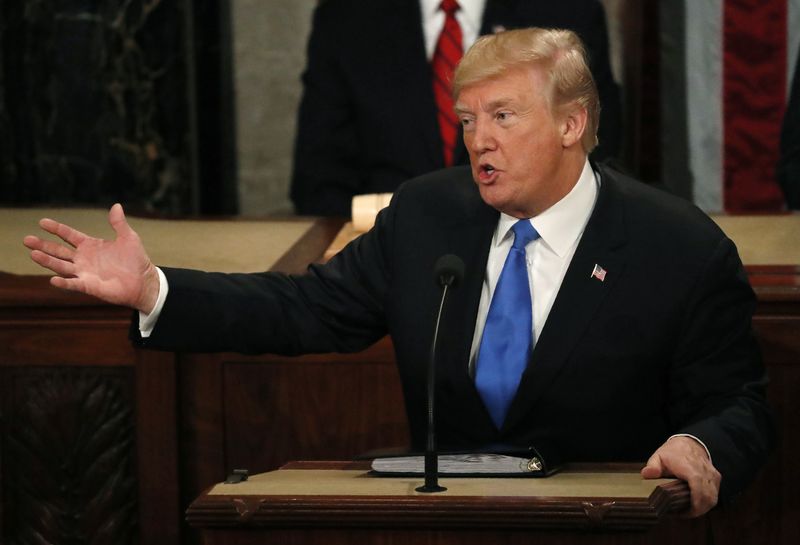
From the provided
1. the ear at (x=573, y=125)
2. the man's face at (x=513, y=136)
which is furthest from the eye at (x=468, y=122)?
the ear at (x=573, y=125)

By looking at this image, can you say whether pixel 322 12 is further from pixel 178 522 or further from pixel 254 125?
pixel 178 522

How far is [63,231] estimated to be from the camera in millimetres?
2373

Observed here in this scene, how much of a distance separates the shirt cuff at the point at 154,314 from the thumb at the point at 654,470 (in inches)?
34.3

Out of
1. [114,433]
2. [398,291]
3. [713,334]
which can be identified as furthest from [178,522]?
[713,334]

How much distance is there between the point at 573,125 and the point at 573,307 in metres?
0.33

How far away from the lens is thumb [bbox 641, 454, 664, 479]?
87.1 inches

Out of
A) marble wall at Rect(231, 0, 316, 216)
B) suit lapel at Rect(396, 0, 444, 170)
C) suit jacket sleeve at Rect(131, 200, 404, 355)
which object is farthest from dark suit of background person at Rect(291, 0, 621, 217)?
suit jacket sleeve at Rect(131, 200, 404, 355)

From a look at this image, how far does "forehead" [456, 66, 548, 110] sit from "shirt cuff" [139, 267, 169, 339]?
59 centimetres

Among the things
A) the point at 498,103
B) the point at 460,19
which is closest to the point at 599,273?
the point at 498,103

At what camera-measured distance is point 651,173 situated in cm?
568

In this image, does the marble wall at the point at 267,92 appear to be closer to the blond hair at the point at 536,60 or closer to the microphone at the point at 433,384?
the blond hair at the point at 536,60

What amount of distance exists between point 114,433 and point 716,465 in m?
1.36

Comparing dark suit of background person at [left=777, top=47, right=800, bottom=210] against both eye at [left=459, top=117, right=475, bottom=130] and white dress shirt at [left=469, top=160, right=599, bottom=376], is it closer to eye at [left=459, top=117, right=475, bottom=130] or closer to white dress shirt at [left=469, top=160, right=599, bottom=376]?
white dress shirt at [left=469, top=160, right=599, bottom=376]

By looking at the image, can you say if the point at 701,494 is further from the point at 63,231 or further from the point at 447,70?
the point at 447,70
